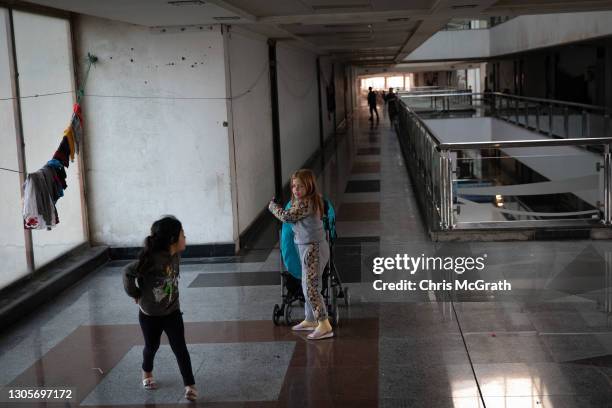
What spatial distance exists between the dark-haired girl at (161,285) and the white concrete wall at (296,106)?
942cm

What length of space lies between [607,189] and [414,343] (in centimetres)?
447

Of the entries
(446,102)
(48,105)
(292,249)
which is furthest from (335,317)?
(446,102)

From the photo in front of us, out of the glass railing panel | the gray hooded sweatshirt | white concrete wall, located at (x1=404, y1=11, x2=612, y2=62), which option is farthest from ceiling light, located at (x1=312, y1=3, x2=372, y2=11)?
white concrete wall, located at (x1=404, y1=11, x2=612, y2=62)

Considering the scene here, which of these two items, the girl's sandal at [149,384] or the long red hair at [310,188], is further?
the long red hair at [310,188]

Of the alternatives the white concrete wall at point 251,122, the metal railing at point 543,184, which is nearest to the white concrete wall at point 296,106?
the white concrete wall at point 251,122

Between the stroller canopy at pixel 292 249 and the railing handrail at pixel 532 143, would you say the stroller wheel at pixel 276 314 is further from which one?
the railing handrail at pixel 532 143

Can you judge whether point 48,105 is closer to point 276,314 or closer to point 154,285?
point 276,314

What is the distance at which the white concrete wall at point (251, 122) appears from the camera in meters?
10.1

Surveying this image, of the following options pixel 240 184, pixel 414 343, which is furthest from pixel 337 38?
pixel 414 343

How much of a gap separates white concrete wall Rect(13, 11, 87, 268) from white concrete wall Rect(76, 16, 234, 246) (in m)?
0.30

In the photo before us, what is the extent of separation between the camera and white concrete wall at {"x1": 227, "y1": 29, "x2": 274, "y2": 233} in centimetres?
1006

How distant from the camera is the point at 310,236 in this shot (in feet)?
20.3

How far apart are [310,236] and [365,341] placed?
94 centimetres

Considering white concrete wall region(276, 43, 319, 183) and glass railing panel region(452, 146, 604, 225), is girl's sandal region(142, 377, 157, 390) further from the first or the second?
white concrete wall region(276, 43, 319, 183)
